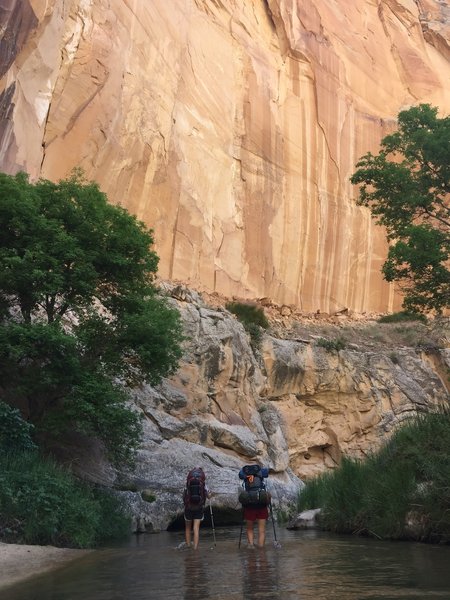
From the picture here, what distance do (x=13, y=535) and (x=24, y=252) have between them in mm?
7438

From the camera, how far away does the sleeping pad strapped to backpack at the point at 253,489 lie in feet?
45.0

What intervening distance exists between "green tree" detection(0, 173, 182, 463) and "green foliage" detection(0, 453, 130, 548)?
2.15 metres

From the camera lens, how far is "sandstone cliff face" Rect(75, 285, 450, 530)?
2169cm

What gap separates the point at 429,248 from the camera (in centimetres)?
1708

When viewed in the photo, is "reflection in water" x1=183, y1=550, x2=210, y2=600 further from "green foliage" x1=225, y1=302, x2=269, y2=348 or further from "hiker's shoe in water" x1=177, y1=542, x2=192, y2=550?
"green foliage" x1=225, y1=302, x2=269, y2=348

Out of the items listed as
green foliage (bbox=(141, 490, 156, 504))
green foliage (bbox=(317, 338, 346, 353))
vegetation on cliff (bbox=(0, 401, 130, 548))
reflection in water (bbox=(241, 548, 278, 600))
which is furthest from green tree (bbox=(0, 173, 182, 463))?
green foliage (bbox=(317, 338, 346, 353))

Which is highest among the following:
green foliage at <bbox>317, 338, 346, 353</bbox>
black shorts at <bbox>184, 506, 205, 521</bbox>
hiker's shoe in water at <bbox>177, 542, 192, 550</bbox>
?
green foliage at <bbox>317, 338, 346, 353</bbox>

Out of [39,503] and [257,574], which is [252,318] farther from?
[257,574]

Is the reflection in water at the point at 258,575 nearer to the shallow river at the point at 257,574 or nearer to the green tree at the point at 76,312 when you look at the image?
the shallow river at the point at 257,574

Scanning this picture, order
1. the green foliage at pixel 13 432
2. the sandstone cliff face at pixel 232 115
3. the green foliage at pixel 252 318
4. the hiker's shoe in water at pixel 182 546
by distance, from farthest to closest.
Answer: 1. the green foliage at pixel 252 318
2. the sandstone cliff face at pixel 232 115
3. the green foliage at pixel 13 432
4. the hiker's shoe in water at pixel 182 546

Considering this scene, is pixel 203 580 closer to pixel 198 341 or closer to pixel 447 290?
pixel 447 290

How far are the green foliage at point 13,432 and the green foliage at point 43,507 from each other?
392 mm

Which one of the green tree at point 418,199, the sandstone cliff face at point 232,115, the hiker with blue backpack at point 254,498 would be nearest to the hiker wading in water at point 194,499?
the hiker with blue backpack at point 254,498

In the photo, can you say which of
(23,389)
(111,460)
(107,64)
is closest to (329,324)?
(107,64)
